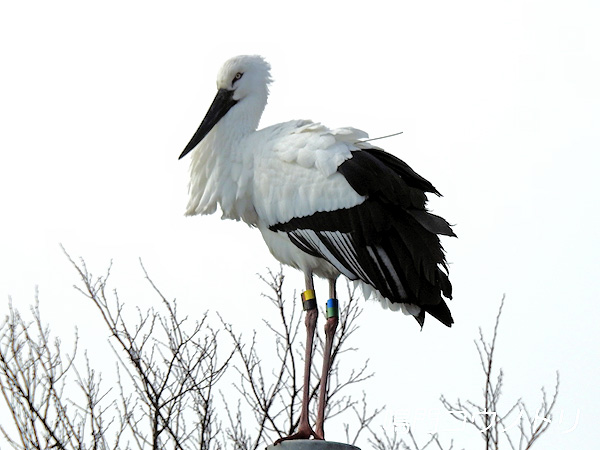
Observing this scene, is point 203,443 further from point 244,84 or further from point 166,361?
point 244,84

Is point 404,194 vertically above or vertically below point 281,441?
above

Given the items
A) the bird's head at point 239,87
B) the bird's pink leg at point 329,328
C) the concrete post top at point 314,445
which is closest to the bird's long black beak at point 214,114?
the bird's head at point 239,87

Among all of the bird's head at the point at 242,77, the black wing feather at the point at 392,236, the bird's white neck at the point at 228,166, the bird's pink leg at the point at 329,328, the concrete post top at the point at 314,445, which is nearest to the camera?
the concrete post top at the point at 314,445

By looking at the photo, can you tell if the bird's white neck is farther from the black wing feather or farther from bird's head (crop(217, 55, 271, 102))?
the black wing feather

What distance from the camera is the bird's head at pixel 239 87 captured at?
9195mm

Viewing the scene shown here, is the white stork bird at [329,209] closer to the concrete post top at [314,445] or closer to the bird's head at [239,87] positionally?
the bird's head at [239,87]

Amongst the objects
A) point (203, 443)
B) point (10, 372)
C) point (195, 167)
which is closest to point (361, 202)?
point (195, 167)

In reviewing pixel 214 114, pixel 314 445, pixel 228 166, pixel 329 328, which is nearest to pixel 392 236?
pixel 329 328

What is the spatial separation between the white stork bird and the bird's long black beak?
3 centimetres

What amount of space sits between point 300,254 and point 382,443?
2.35m

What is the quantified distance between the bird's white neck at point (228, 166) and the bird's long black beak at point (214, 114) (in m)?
0.04

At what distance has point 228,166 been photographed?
8844mm

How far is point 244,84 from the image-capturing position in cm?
922

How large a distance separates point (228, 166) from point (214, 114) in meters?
0.53
